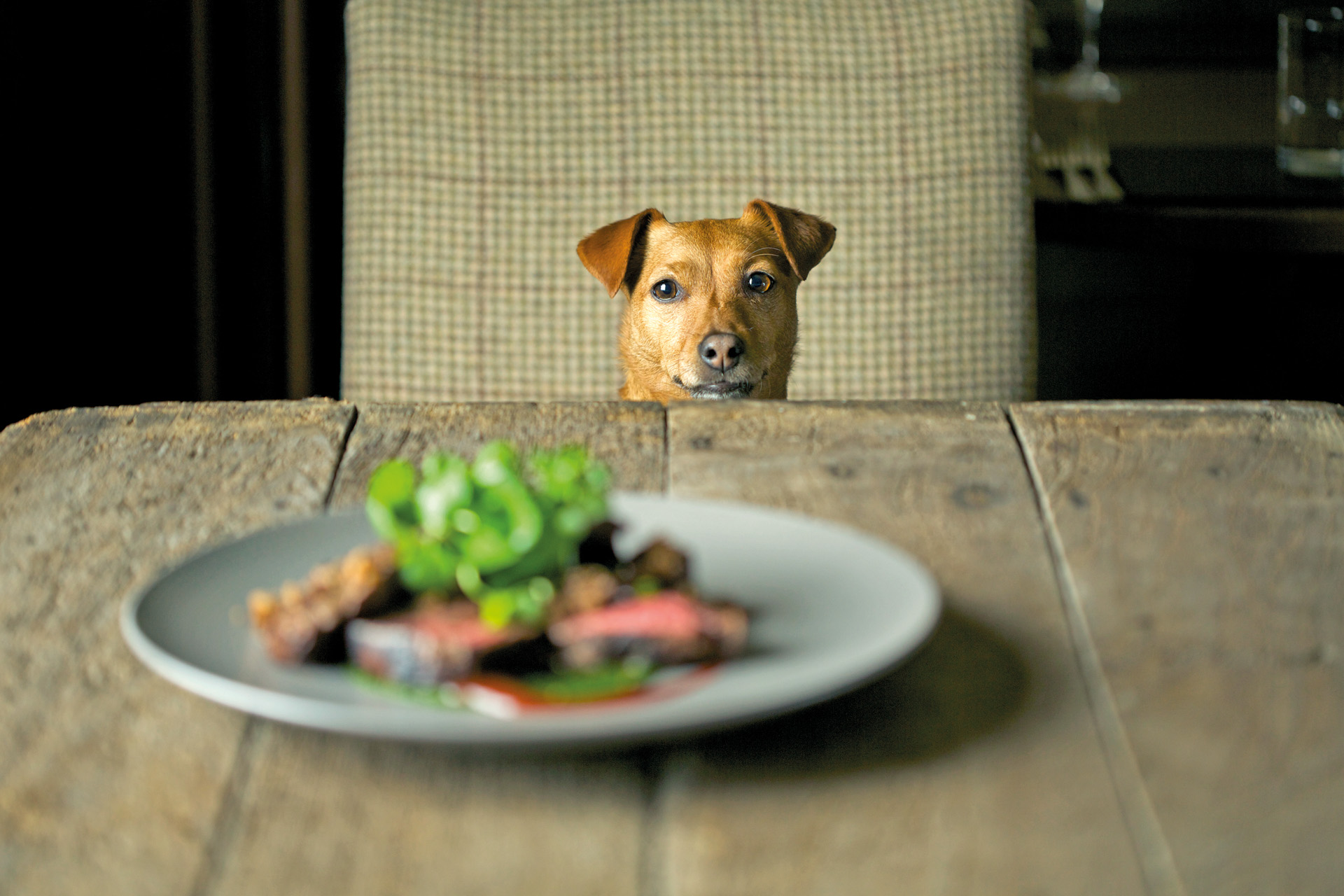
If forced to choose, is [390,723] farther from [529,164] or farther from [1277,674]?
[529,164]

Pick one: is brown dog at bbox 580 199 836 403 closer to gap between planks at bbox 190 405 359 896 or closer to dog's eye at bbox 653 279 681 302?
dog's eye at bbox 653 279 681 302

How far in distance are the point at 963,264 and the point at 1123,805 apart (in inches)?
63.8

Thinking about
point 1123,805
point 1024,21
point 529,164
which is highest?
point 1024,21

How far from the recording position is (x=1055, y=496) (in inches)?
33.2

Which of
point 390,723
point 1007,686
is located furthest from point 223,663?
point 1007,686

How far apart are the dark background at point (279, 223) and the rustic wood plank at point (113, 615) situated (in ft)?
4.28

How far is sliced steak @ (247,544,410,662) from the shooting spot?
0.53 meters

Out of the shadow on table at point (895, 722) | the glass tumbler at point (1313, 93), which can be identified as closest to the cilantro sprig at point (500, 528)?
the shadow on table at point (895, 722)

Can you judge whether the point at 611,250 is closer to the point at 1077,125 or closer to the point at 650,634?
the point at 650,634

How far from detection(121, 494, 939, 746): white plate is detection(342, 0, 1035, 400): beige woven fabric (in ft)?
4.49

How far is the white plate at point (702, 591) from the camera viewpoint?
0.48 m

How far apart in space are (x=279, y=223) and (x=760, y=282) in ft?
4.47

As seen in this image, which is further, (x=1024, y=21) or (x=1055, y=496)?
(x=1024, y=21)

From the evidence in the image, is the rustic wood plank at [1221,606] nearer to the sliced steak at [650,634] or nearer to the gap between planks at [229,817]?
the sliced steak at [650,634]
